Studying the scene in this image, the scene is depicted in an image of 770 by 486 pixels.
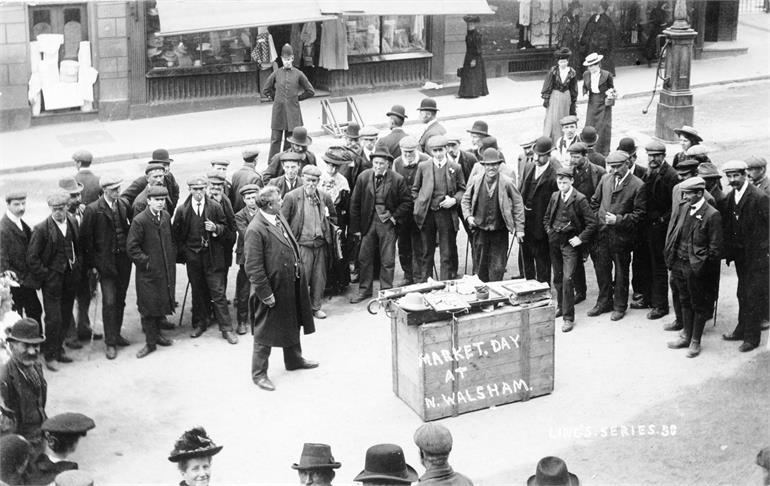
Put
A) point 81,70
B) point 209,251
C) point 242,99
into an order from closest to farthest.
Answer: point 209,251, point 81,70, point 242,99

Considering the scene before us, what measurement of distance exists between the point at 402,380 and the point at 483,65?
49.7 ft

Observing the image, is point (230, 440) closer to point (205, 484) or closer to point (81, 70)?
point (205, 484)

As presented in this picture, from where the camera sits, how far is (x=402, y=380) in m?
10.9

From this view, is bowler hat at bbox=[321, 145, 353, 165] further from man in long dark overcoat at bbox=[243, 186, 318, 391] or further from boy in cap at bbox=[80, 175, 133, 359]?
boy in cap at bbox=[80, 175, 133, 359]

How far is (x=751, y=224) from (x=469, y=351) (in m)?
3.45

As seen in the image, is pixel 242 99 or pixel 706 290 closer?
pixel 706 290

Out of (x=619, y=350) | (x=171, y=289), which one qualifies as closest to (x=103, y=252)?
(x=171, y=289)

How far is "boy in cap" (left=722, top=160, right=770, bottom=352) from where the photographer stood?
A: 11.6 meters

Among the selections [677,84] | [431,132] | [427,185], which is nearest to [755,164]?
[427,185]

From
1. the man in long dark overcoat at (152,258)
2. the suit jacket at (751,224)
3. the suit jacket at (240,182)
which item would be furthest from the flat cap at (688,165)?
the man in long dark overcoat at (152,258)

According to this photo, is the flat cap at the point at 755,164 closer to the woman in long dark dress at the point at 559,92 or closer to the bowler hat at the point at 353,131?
the bowler hat at the point at 353,131

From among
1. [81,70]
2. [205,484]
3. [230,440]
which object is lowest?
[230,440]

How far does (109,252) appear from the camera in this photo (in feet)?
40.0

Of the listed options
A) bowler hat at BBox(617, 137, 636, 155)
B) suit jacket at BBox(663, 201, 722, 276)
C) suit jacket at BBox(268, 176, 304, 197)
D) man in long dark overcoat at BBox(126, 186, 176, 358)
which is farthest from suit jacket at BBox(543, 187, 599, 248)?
man in long dark overcoat at BBox(126, 186, 176, 358)
